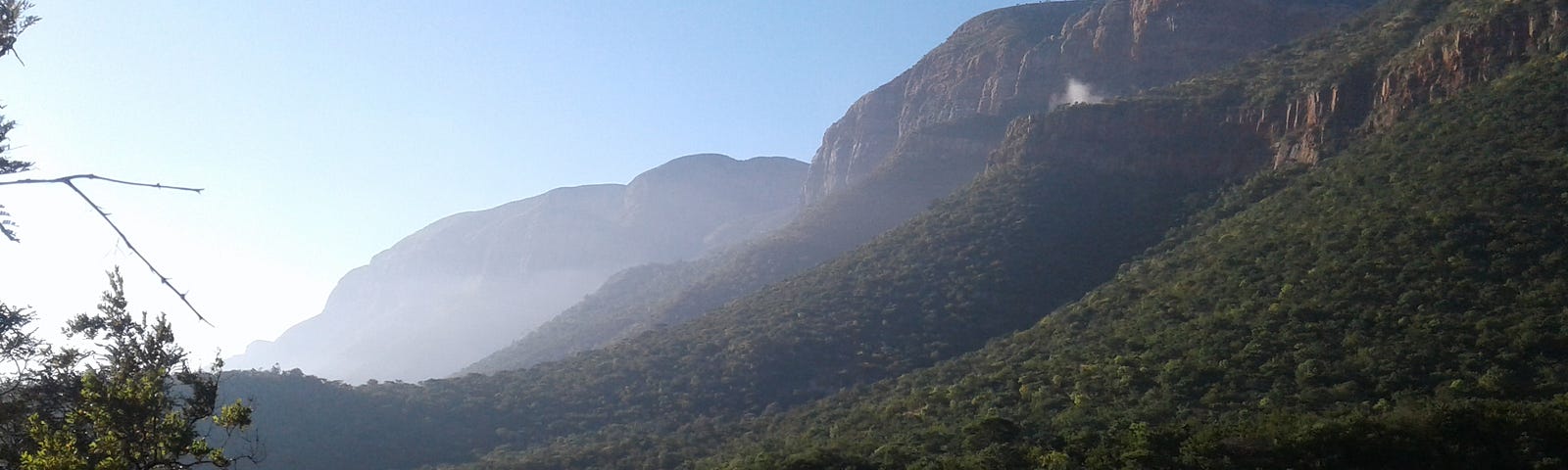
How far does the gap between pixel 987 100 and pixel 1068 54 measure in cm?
920

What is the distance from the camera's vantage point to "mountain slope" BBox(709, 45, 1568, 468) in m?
14.8

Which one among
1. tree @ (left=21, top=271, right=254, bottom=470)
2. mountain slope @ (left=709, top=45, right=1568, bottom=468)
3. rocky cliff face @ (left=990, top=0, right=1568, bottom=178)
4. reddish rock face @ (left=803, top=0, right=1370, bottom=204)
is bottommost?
mountain slope @ (left=709, top=45, right=1568, bottom=468)

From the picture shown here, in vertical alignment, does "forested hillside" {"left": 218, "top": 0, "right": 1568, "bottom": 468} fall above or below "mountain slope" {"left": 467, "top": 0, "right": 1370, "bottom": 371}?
below

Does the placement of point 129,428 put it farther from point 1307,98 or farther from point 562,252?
point 562,252

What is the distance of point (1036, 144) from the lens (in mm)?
54625

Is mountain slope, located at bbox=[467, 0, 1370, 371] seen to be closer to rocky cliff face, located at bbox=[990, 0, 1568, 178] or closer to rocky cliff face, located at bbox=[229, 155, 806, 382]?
rocky cliff face, located at bbox=[990, 0, 1568, 178]

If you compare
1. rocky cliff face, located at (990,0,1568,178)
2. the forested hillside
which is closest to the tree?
the forested hillside

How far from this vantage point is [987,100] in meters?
82.6

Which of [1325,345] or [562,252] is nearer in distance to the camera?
[1325,345]

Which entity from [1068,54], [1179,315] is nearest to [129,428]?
[1179,315]

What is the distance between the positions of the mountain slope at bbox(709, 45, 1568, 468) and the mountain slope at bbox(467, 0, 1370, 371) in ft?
99.4

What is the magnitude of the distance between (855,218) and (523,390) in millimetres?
33054

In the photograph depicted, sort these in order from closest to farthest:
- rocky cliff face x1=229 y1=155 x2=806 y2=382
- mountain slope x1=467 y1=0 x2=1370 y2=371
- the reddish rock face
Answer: the reddish rock face, mountain slope x1=467 y1=0 x2=1370 y2=371, rocky cliff face x1=229 y1=155 x2=806 y2=382

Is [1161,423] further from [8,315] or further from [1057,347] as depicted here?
[8,315]
